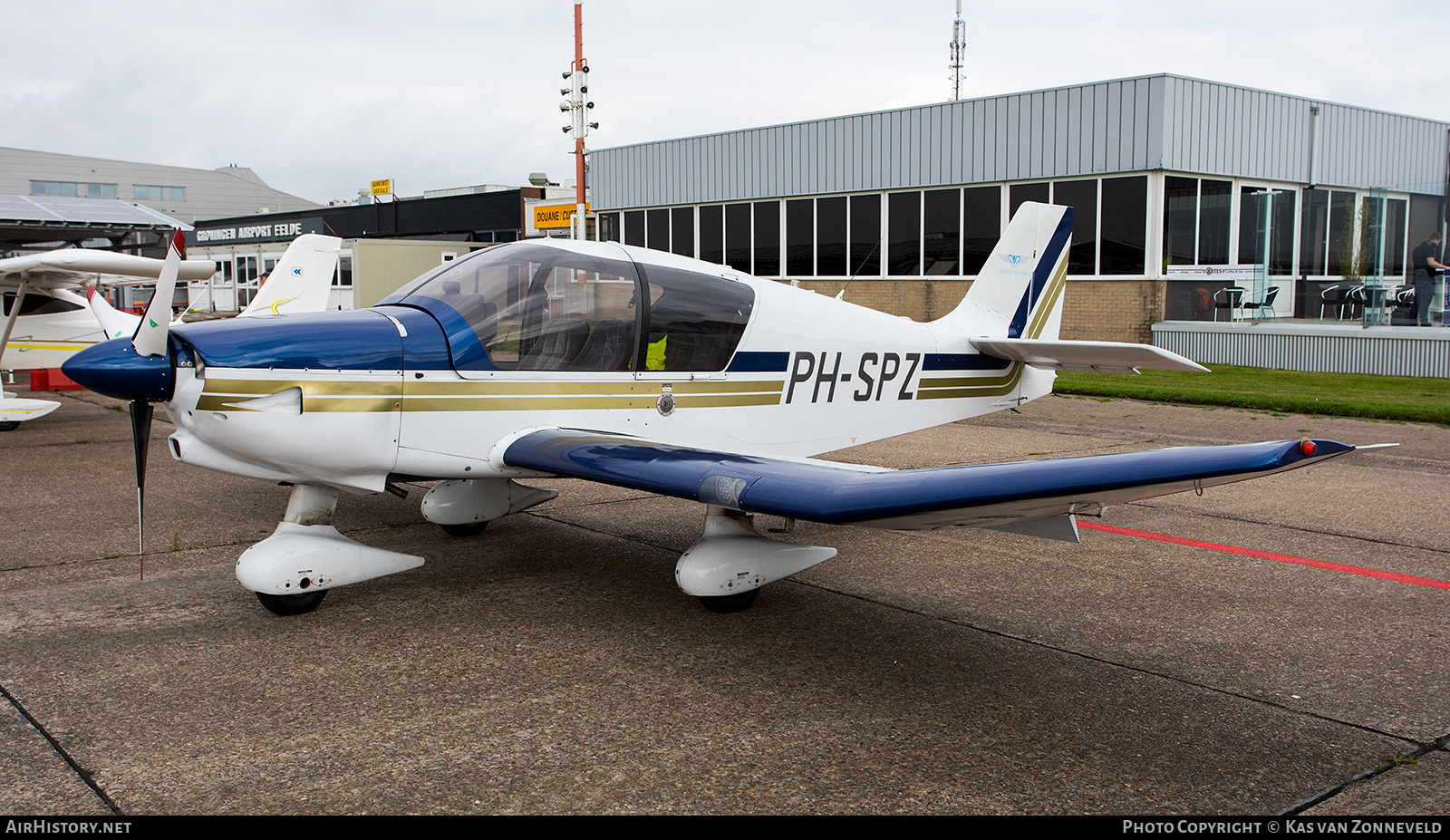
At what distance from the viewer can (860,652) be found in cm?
430

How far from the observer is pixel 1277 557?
5891 millimetres

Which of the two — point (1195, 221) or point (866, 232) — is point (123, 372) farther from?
point (866, 232)

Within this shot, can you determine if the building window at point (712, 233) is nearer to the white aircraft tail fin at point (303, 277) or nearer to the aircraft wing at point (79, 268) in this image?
the white aircraft tail fin at point (303, 277)

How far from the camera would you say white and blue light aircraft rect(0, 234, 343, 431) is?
10.8 meters

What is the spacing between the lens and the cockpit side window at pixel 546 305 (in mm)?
5004

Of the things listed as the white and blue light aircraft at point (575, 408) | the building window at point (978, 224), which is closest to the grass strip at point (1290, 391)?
the building window at point (978, 224)

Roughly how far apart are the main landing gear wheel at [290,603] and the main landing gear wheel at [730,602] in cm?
182

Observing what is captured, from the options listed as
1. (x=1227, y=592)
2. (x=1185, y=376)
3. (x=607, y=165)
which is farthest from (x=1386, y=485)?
(x=607, y=165)

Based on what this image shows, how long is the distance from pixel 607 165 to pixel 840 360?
22954mm

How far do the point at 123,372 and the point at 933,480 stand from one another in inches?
136

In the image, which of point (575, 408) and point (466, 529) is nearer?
point (575, 408)

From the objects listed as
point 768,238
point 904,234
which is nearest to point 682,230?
point 768,238

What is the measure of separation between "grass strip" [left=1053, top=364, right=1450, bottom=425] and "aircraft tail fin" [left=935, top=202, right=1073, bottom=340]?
20.7 feet

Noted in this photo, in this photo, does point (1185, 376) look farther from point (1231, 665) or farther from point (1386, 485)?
point (1231, 665)
